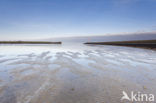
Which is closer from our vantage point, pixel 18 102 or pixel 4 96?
pixel 18 102

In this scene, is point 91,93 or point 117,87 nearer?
point 91,93

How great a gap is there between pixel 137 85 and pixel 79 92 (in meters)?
2.44

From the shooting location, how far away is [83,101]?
2547 millimetres

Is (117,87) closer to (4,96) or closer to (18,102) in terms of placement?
(18,102)

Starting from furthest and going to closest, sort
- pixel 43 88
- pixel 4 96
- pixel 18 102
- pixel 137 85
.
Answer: pixel 137 85, pixel 43 88, pixel 4 96, pixel 18 102

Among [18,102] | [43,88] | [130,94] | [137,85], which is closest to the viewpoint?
[18,102]

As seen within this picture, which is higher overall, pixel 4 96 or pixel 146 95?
pixel 4 96

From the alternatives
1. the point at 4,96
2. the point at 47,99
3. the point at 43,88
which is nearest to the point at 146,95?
the point at 47,99

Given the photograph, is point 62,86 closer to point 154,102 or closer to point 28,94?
point 28,94

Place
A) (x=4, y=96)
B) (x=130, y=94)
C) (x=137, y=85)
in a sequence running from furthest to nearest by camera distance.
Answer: (x=137, y=85)
(x=130, y=94)
(x=4, y=96)

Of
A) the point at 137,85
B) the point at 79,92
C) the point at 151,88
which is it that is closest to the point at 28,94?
the point at 79,92

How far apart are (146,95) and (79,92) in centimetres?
223

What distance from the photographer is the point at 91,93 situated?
2.97 m

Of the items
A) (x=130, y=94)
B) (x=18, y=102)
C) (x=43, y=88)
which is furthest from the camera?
(x=43, y=88)
